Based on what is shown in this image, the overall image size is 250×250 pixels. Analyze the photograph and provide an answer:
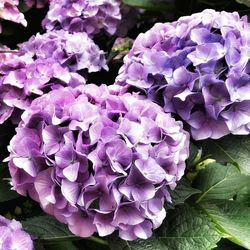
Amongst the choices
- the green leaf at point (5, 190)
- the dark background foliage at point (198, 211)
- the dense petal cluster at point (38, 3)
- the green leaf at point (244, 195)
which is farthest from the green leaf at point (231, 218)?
the dense petal cluster at point (38, 3)

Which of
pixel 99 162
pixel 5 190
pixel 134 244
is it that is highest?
pixel 99 162

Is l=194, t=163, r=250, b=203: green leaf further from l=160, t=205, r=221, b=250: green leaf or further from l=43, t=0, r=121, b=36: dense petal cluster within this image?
l=43, t=0, r=121, b=36: dense petal cluster

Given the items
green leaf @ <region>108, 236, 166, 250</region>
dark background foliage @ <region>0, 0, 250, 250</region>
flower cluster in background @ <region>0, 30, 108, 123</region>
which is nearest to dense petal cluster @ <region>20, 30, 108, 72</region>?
flower cluster in background @ <region>0, 30, 108, 123</region>

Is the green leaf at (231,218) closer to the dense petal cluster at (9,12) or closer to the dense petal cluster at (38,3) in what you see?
the dense petal cluster at (9,12)

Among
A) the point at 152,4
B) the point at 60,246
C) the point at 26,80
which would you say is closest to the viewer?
the point at 60,246

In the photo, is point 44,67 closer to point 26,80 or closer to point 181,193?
point 26,80

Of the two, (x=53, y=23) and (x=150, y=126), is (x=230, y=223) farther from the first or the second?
(x=53, y=23)

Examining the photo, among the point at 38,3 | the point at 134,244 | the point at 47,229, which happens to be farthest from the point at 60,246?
the point at 38,3
